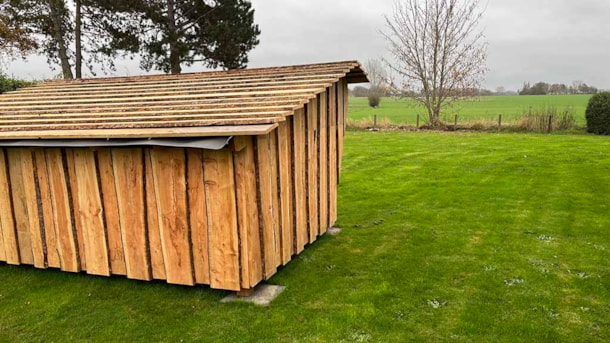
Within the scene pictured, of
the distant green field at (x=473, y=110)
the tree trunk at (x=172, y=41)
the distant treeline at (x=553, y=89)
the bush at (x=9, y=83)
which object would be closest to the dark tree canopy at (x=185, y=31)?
the tree trunk at (x=172, y=41)

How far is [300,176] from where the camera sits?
6902 millimetres

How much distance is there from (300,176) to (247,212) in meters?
1.65

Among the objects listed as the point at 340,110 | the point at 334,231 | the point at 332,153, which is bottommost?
the point at 334,231

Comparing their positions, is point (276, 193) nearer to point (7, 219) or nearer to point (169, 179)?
point (169, 179)

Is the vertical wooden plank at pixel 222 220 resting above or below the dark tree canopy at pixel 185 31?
below

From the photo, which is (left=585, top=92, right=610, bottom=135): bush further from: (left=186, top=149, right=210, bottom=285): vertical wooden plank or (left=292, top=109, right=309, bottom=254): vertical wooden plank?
(left=186, top=149, right=210, bottom=285): vertical wooden plank

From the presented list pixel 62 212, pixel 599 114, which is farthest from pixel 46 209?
pixel 599 114

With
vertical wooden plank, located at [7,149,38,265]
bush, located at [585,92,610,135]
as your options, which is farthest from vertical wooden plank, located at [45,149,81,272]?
bush, located at [585,92,610,135]

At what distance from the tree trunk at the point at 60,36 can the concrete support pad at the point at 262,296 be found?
70.4 ft

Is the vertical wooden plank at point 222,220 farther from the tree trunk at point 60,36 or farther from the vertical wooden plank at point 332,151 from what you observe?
the tree trunk at point 60,36

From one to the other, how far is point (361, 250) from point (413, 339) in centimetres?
299

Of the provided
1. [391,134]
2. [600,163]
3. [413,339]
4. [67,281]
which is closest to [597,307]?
[413,339]

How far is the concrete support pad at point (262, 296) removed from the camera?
5.66m

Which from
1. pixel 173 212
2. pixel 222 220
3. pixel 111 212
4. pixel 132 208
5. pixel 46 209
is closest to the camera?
pixel 222 220
